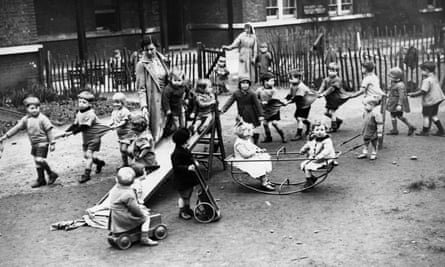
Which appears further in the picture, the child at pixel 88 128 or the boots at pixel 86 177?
the boots at pixel 86 177

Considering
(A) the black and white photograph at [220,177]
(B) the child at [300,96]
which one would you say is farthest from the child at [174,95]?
(B) the child at [300,96]

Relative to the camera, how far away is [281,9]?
87.7ft

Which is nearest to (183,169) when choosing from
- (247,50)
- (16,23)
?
(247,50)

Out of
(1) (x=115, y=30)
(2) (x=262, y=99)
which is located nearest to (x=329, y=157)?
(2) (x=262, y=99)

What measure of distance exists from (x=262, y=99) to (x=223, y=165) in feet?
6.27

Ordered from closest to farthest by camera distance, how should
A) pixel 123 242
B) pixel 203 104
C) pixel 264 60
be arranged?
pixel 123 242
pixel 203 104
pixel 264 60

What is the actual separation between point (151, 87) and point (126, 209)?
3.26 m

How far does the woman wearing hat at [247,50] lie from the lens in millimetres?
18391

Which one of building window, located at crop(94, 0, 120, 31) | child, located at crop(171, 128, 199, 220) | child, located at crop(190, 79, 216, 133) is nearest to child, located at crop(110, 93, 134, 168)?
child, located at crop(190, 79, 216, 133)

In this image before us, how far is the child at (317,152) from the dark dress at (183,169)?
168 centimetres

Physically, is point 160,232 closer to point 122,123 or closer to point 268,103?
point 122,123

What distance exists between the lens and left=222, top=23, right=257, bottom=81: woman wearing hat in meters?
18.4

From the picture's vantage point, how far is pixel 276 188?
363 inches

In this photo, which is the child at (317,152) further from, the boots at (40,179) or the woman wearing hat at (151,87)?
the boots at (40,179)
